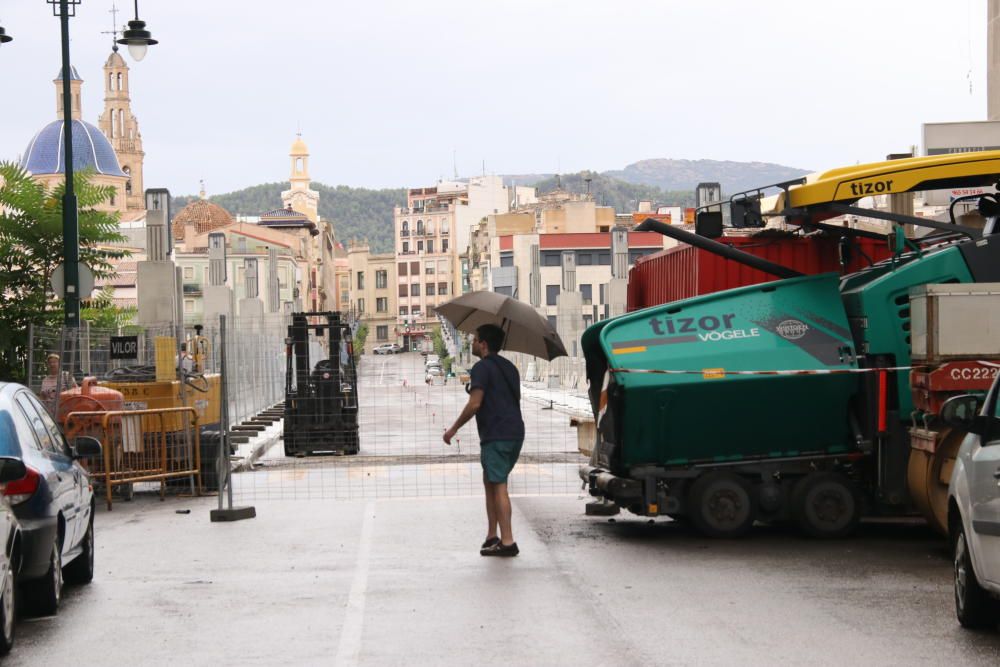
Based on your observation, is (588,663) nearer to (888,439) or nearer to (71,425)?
(888,439)

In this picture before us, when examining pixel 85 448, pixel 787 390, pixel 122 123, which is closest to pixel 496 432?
pixel 787 390

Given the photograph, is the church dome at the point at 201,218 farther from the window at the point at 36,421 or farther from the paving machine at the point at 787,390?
the window at the point at 36,421

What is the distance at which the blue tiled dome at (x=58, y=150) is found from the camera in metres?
121

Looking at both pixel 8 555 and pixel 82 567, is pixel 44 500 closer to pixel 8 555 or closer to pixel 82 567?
pixel 8 555

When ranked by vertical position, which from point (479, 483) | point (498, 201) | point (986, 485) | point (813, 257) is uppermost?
point (498, 201)

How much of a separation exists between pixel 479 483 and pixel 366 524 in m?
4.89

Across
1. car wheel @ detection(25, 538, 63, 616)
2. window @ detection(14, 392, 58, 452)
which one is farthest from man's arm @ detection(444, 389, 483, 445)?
car wheel @ detection(25, 538, 63, 616)

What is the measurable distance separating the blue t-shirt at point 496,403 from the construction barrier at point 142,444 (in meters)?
6.87

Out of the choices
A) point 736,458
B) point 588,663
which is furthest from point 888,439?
point 588,663

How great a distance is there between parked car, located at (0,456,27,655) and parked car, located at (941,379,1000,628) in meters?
5.48

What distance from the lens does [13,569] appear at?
892 centimetres

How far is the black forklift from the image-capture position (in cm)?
2678

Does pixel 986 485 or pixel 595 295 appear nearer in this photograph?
pixel 986 485

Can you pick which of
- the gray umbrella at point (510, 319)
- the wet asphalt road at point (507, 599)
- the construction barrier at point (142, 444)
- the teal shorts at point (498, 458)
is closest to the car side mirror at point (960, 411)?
the wet asphalt road at point (507, 599)
